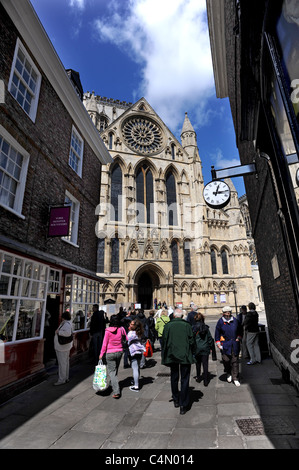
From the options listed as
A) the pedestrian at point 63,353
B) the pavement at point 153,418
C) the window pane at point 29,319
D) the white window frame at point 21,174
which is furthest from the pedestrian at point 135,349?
the white window frame at point 21,174

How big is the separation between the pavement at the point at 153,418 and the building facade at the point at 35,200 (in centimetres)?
119

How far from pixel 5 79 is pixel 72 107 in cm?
385

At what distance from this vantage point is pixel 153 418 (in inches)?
153

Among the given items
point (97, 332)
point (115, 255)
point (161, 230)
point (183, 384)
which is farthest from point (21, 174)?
point (161, 230)

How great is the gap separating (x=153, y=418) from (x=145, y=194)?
2497 centimetres

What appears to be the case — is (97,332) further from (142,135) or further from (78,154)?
(142,135)

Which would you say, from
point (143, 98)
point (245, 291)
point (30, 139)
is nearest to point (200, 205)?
point (245, 291)

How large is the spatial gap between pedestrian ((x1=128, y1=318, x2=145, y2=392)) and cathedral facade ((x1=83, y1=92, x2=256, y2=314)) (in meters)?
16.2

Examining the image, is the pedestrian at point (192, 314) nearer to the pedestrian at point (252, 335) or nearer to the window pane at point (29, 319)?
the pedestrian at point (252, 335)

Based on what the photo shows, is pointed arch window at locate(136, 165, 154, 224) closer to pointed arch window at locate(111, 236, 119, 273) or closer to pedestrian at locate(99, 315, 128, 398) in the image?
pointed arch window at locate(111, 236, 119, 273)

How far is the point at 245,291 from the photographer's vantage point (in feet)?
86.7

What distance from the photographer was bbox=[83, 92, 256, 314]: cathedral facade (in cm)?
2384

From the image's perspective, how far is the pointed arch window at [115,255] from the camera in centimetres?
2377
